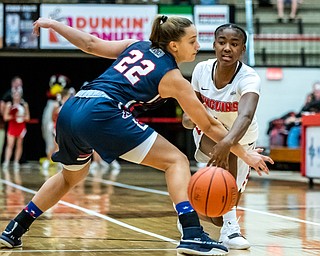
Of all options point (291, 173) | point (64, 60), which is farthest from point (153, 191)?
point (64, 60)

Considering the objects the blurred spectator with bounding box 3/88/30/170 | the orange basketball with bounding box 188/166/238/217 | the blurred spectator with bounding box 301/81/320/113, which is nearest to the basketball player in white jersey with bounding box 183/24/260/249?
the orange basketball with bounding box 188/166/238/217

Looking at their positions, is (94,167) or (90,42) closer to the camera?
(90,42)

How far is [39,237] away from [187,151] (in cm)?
1530

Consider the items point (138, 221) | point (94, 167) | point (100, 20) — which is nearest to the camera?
point (138, 221)

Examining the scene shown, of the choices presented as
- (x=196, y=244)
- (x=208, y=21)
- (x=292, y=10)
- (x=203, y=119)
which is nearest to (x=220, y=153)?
(x=203, y=119)

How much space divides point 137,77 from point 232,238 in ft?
4.53

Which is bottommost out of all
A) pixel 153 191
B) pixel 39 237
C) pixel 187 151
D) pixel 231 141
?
pixel 187 151

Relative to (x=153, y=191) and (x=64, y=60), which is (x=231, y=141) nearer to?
(x=153, y=191)

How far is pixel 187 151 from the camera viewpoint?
21578mm

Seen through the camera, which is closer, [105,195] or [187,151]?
[105,195]

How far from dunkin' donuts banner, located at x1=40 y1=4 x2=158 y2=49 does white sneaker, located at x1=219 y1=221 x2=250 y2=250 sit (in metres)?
13.7

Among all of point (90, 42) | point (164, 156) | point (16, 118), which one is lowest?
point (16, 118)

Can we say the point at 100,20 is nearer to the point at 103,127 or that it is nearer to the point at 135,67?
the point at 135,67

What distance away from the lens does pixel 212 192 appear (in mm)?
5238
